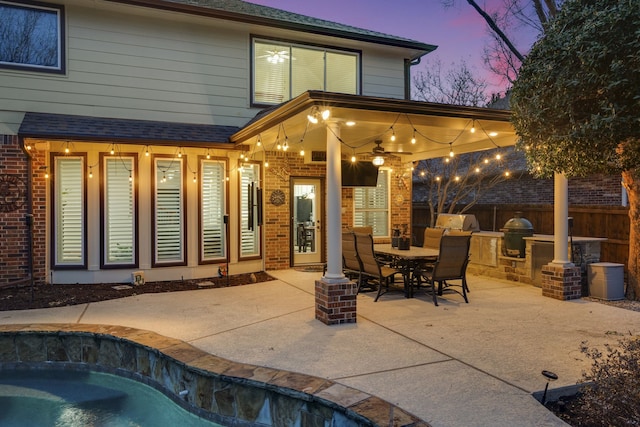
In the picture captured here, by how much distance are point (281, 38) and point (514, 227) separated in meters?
5.97

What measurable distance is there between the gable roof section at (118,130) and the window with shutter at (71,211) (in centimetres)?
71

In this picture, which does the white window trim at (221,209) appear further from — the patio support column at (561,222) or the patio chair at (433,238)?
the patio support column at (561,222)

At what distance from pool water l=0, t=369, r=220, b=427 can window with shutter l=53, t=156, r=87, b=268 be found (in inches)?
132

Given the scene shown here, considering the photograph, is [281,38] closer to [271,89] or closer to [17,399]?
[271,89]

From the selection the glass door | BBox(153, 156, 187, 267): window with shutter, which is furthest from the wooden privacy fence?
BBox(153, 156, 187, 267): window with shutter

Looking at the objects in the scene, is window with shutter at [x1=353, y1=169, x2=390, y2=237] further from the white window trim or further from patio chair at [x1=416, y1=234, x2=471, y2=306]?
patio chair at [x1=416, y1=234, x2=471, y2=306]

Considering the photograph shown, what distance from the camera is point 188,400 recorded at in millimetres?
4246

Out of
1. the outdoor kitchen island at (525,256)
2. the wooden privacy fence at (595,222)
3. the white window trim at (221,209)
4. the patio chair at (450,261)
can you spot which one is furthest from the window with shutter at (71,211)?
the wooden privacy fence at (595,222)

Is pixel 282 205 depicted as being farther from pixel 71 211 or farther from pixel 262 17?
pixel 71 211

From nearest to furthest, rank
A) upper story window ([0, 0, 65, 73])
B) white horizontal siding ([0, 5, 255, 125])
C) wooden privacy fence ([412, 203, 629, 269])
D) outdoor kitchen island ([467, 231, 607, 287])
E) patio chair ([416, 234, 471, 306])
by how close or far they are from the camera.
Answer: patio chair ([416, 234, 471, 306]), outdoor kitchen island ([467, 231, 607, 287]), upper story window ([0, 0, 65, 73]), white horizontal siding ([0, 5, 255, 125]), wooden privacy fence ([412, 203, 629, 269])

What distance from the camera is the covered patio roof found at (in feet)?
18.6

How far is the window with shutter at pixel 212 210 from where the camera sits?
912 cm

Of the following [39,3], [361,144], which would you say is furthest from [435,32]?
[39,3]

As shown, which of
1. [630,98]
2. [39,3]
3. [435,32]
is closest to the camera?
[630,98]
